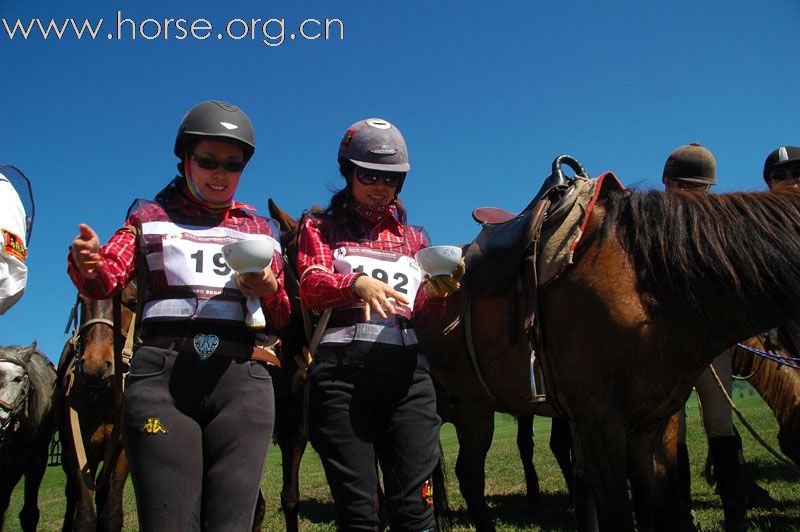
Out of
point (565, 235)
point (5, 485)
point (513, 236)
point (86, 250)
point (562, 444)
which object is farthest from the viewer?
point (562, 444)

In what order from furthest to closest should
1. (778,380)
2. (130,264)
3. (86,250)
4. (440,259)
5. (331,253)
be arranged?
(778,380)
(331,253)
(440,259)
(130,264)
(86,250)

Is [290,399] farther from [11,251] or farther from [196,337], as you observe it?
[11,251]

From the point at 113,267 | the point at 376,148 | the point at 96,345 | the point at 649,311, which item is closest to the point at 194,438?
the point at 113,267

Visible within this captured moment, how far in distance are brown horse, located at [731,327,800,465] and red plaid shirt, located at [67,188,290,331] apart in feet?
12.9

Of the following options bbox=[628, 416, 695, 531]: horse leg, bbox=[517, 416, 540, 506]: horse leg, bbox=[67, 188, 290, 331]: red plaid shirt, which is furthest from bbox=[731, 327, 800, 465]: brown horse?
bbox=[67, 188, 290, 331]: red plaid shirt

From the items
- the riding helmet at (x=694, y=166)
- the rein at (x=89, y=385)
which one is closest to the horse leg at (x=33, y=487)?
the rein at (x=89, y=385)

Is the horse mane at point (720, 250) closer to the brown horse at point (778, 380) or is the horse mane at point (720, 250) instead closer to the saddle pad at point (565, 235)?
the saddle pad at point (565, 235)

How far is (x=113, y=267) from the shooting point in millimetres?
2432

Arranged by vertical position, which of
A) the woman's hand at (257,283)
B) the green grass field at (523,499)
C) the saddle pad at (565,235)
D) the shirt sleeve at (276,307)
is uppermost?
the saddle pad at (565,235)

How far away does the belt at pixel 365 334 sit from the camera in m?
2.85

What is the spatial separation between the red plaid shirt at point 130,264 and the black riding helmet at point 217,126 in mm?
252

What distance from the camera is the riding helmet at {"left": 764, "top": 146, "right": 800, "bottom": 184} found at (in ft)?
17.3

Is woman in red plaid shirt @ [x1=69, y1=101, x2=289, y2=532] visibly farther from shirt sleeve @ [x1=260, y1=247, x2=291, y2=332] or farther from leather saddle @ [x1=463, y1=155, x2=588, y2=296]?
leather saddle @ [x1=463, y1=155, x2=588, y2=296]

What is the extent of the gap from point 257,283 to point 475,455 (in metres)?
3.13
